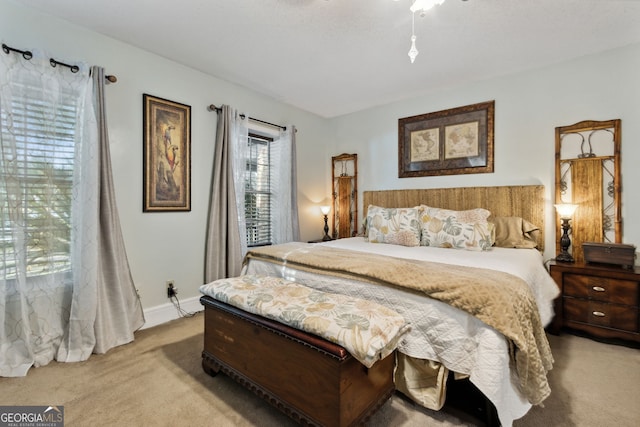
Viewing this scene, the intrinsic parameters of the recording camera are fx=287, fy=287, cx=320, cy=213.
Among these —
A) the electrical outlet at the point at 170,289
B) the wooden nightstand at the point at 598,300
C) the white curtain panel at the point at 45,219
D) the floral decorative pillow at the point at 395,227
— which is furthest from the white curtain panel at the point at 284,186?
the wooden nightstand at the point at 598,300

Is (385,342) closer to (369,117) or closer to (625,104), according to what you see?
(625,104)

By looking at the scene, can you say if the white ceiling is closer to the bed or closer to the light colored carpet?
the bed

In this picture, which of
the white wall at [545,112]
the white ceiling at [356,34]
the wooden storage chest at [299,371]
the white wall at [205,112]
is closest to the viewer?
the wooden storage chest at [299,371]

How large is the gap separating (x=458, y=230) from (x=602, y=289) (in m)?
1.14

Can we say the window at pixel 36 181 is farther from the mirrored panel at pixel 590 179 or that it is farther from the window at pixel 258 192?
the mirrored panel at pixel 590 179

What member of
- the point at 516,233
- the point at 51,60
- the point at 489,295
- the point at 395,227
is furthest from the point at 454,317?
the point at 51,60

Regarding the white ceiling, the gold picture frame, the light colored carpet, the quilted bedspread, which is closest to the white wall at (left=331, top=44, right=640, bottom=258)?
the white ceiling

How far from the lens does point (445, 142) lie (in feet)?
11.3

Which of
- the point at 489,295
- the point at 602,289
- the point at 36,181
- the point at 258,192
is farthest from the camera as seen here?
the point at 258,192

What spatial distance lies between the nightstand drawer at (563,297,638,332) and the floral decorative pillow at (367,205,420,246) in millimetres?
1331

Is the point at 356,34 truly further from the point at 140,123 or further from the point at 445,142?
the point at 140,123

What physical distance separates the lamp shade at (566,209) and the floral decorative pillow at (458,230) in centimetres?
57

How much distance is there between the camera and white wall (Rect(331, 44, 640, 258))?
8.21 feet

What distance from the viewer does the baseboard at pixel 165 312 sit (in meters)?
2.65
